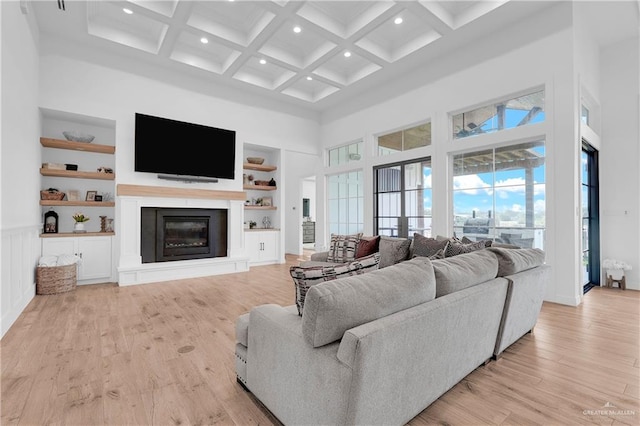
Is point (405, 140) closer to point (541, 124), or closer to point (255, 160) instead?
point (541, 124)

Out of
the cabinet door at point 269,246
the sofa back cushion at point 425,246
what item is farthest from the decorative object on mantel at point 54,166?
the sofa back cushion at point 425,246

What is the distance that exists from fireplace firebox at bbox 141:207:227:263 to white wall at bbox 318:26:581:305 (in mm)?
3719

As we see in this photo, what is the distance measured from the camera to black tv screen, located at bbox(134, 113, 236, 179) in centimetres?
490

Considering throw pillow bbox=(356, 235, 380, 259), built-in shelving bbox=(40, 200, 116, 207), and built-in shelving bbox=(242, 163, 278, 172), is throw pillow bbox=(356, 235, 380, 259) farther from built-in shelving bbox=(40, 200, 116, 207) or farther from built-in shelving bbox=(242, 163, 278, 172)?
built-in shelving bbox=(40, 200, 116, 207)

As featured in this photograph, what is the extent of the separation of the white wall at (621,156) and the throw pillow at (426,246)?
10.8 feet

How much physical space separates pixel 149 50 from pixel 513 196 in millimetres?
5759

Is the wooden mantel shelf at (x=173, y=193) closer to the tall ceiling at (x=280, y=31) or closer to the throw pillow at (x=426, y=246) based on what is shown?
the tall ceiling at (x=280, y=31)

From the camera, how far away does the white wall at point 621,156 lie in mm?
4352

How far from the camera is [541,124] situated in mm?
3852

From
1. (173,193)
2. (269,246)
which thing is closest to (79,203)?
(173,193)

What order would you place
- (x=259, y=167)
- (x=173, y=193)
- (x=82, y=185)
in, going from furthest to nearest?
(x=259, y=167) < (x=173, y=193) < (x=82, y=185)

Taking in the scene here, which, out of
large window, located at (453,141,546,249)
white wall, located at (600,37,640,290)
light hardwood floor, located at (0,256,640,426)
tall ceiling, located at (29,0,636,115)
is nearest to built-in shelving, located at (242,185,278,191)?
tall ceiling, located at (29,0,636,115)

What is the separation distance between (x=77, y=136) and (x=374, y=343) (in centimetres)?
549

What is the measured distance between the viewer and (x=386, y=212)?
5.94m
